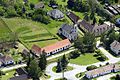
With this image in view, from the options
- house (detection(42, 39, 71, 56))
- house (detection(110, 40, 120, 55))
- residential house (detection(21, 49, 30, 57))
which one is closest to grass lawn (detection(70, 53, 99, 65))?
house (detection(42, 39, 71, 56))

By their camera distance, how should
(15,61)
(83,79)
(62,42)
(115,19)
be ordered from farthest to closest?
(115,19), (62,42), (15,61), (83,79)

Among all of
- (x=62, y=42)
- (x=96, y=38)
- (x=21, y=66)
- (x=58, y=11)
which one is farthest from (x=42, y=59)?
(x=58, y=11)

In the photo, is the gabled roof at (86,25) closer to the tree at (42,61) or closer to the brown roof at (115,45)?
the brown roof at (115,45)

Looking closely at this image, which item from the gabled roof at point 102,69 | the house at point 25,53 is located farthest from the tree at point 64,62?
the house at point 25,53

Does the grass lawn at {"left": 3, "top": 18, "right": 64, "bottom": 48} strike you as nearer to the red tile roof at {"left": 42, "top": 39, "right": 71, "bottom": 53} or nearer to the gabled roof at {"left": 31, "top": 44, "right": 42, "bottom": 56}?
the gabled roof at {"left": 31, "top": 44, "right": 42, "bottom": 56}

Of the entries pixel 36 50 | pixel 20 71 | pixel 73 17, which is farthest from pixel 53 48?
pixel 73 17

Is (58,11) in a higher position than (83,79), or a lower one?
higher

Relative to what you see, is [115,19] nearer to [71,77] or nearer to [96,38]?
[96,38]
